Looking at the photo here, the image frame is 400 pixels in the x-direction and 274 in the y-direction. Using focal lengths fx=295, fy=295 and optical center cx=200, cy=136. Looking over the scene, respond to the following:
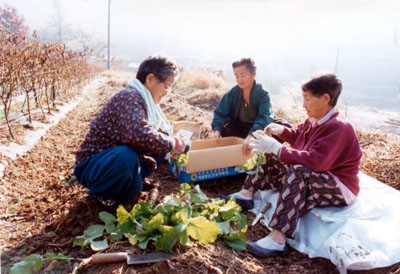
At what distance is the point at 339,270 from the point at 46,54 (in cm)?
522

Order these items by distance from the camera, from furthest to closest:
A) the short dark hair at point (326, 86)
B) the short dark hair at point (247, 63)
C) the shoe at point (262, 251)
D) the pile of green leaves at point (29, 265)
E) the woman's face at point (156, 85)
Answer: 1. the short dark hair at point (247, 63)
2. the woman's face at point (156, 85)
3. the short dark hair at point (326, 86)
4. the shoe at point (262, 251)
5. the pile of green leaves at point (29, 265)

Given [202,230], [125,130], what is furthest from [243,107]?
[202,230]

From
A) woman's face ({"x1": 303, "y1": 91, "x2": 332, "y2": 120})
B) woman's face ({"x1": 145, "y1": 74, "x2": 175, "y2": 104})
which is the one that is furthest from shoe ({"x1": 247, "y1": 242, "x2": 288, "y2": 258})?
woman's face ({"x1": 145, "y1": 74, "x2": 175, "y2": 104})

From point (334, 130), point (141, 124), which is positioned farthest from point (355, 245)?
point (141, 124)

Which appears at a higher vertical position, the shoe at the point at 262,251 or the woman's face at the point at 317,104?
Answer: the woman's face at the point at 317,104

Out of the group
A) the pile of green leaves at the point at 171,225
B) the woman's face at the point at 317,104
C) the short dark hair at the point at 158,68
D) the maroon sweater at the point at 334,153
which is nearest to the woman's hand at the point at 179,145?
the pile of green leaves at the point at 171,225

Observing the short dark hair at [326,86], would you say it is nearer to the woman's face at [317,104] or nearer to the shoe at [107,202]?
the woman's face at [317,104]

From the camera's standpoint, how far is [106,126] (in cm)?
197

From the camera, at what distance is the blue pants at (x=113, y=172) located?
185 centimetres

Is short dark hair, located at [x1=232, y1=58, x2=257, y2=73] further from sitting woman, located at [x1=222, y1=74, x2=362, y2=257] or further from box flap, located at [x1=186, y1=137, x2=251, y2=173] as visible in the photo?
sitting woman, located at [x1=222, y1=74, x2=362, y2=257]

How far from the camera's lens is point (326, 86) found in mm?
1910

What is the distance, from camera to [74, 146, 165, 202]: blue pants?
1.85m

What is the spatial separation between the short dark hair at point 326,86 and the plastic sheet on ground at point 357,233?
73cm

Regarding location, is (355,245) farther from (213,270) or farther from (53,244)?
(53,244)
